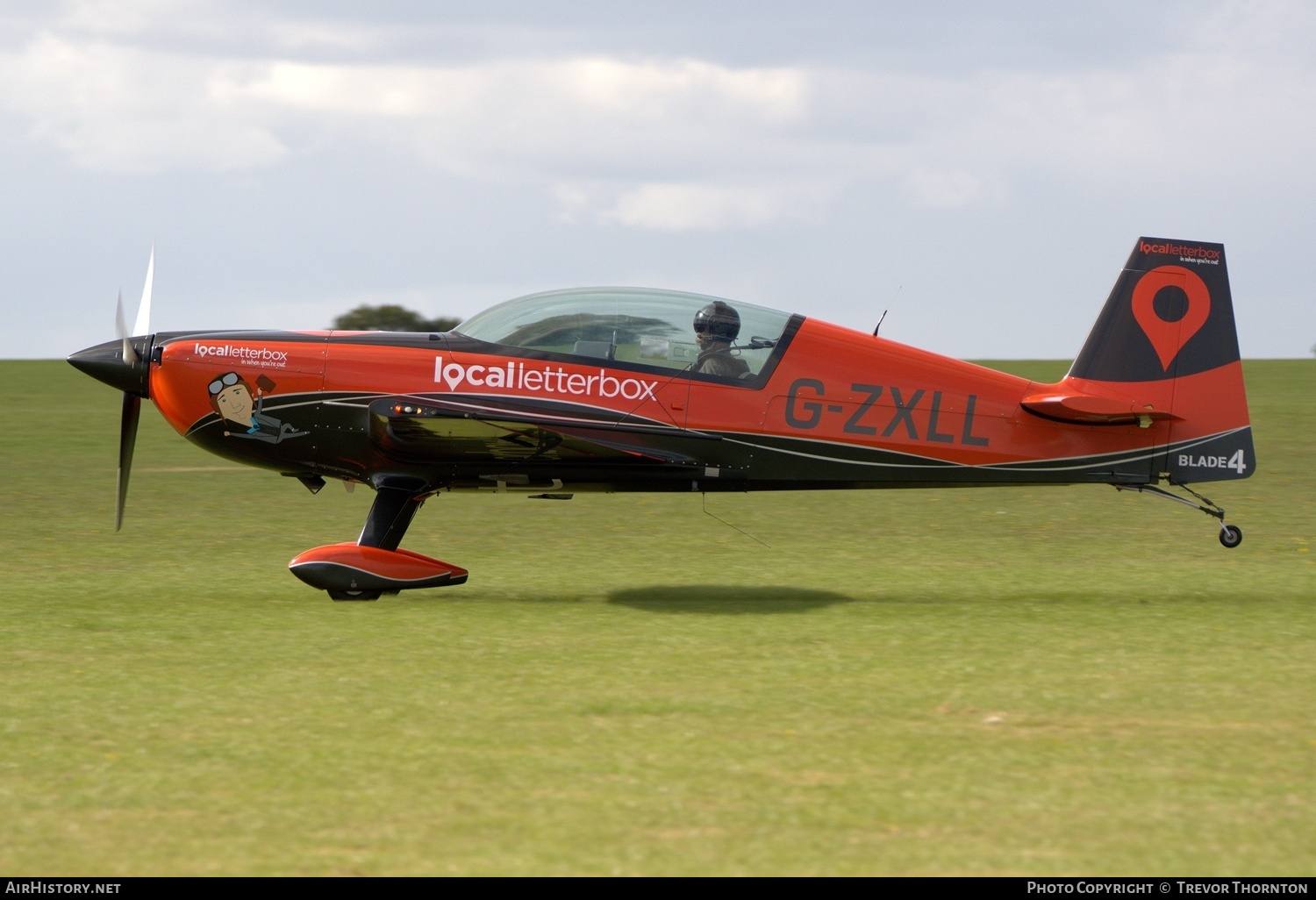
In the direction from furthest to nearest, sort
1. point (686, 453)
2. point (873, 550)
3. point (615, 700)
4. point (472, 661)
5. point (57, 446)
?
point (57, 446) < point (873, 550) < point (686, 453) < point (472, 661) < point (615, 700)

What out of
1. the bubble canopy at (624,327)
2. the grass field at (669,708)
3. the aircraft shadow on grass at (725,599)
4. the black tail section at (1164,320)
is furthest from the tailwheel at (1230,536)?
the bubble canopy at (624,327)

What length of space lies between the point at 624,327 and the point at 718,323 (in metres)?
0.73

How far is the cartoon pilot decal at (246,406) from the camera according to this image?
33.7 ft

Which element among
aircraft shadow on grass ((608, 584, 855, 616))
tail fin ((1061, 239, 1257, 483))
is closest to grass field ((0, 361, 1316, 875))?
aircraft shadow on grass ((608, 584, 855, 616))

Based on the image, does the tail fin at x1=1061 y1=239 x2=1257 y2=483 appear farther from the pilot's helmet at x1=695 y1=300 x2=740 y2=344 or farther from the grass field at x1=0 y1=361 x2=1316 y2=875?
the pilot's helmet at x1=695 y1=300 x2=740 y2=344

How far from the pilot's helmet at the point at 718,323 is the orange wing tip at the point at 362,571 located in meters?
2.66

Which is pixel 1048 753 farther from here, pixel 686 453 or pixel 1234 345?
pixel 1234 345

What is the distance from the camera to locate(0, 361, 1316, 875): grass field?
486 cm

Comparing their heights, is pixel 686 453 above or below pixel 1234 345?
below

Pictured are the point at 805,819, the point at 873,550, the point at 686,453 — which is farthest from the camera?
the point at 873,550

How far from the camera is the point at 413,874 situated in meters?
4.53

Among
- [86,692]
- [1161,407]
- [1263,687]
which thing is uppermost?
[1161,407]

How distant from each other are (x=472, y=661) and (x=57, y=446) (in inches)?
656
